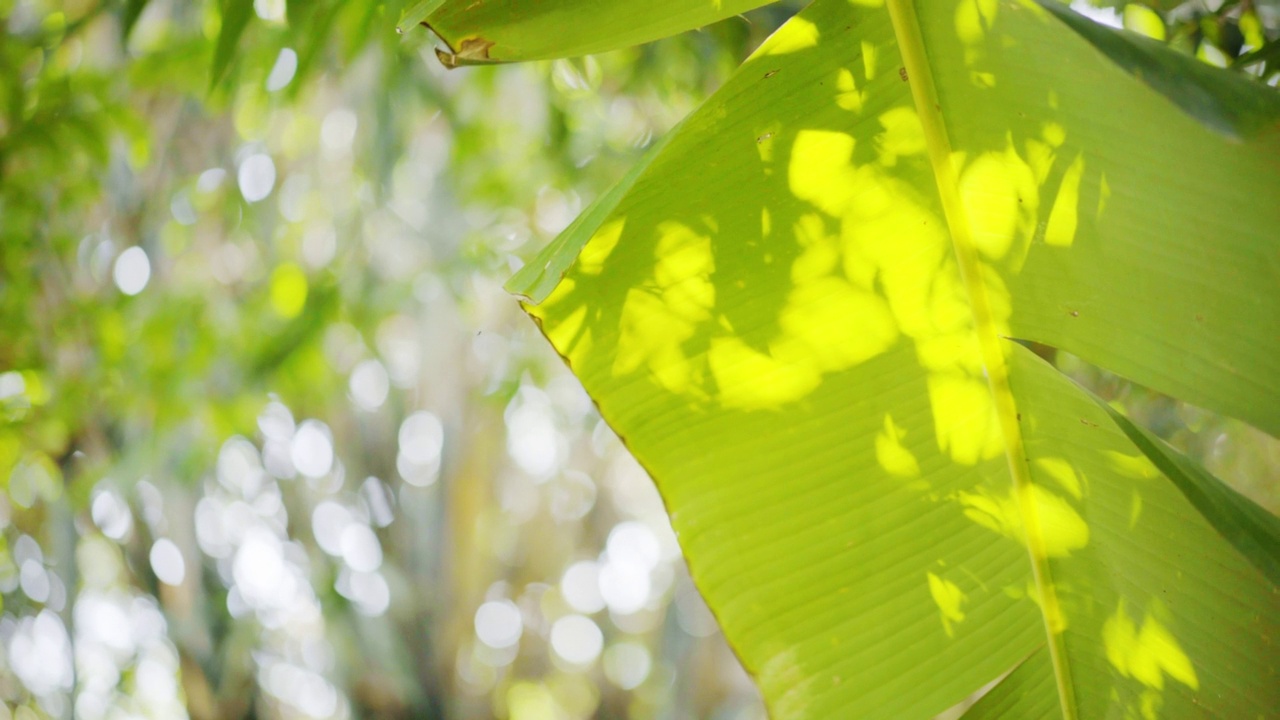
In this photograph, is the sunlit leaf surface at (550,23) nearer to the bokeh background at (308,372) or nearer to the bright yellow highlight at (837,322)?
the bright yellow highlight at (837,322)

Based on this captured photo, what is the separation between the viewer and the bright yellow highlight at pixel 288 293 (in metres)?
2.11

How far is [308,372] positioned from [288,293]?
0.74ft

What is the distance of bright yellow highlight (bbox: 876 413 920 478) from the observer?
51cm

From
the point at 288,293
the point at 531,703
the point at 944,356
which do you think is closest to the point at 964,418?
the point at 944,356

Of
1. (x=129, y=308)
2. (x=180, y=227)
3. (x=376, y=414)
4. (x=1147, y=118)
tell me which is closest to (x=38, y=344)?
(x=129, y=308)

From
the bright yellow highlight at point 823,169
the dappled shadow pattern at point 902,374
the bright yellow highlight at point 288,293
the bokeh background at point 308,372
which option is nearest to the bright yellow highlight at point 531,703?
the bokeh background at point 308,372

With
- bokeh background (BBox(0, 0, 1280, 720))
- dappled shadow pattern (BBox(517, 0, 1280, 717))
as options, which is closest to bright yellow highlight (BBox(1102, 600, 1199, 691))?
dappled shadow pattern (BBox(517, 0, 1280, 717))

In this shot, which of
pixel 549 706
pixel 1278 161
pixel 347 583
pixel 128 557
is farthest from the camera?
pixel 549 706

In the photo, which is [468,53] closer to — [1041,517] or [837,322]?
[837,322]

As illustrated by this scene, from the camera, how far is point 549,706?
14.8ft

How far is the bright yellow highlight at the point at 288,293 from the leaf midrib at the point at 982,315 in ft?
6.25

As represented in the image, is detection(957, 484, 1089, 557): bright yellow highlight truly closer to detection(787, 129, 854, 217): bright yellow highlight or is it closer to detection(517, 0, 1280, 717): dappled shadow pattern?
detection(517, 0, 1280, 717): dappled shadow pattern

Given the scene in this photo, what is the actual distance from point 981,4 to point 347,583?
10.1 feet

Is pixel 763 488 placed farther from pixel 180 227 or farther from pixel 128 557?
pixel 128 557
